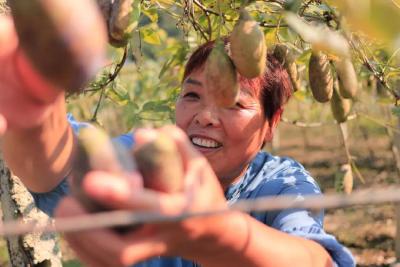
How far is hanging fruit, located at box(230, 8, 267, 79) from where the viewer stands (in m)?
0.83

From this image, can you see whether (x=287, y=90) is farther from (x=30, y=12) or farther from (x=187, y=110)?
(x=30, y=12)

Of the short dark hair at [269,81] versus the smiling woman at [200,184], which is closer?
the smiling woman at [200,184]

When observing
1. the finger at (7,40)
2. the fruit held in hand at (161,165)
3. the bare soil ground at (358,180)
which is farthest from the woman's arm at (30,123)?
the bare soil ground at (358,180)

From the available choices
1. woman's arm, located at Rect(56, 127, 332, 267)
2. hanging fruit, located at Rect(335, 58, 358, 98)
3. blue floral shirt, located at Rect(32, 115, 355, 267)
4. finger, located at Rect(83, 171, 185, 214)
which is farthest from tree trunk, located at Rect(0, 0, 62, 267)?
finger, located at Rect(83, 171, 185, 214)

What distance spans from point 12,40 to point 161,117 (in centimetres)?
118

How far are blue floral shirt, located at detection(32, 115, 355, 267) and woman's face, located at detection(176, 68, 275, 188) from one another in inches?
1.5

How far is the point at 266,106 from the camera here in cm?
128

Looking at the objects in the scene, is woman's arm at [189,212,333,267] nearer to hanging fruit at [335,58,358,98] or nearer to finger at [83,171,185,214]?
finger at [83,171,185,214]

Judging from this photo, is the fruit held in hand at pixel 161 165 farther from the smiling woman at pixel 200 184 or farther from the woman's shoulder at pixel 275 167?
the woman's shoulder at pixel 275 167

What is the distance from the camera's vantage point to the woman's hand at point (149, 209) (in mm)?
544

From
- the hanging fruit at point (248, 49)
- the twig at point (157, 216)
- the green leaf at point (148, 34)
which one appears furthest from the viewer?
the green leaf at point (148, 34)

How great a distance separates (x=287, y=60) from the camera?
1285 millimetres

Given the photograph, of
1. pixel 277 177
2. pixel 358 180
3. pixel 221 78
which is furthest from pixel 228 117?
pixel 358 180

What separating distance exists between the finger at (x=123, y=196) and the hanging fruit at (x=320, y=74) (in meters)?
0.60
